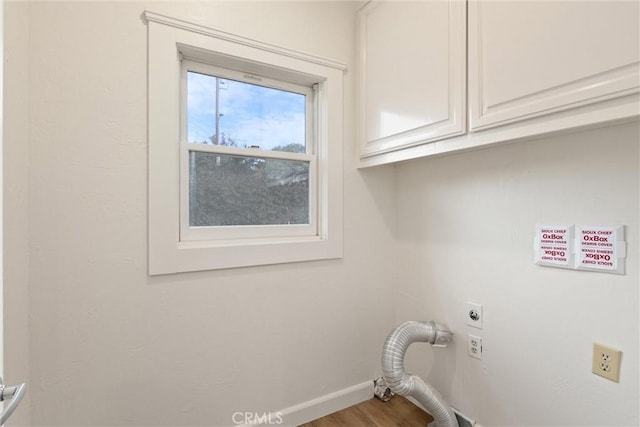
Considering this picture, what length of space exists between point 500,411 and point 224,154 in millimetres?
1711

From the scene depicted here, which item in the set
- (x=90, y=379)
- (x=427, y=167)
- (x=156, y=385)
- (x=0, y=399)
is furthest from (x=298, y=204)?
(x=0, y=399)

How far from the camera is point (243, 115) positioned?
1.54m

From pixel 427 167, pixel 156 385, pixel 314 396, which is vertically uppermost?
pixel 427 167

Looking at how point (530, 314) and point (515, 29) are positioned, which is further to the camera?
point (530, 314)

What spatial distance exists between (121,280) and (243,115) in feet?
3.03

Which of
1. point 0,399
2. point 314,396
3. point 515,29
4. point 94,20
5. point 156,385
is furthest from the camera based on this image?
point 314,396

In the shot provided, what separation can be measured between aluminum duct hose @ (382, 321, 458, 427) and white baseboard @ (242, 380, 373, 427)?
1.36 ft

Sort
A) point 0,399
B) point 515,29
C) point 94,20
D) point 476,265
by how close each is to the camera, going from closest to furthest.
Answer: point 0,399 < point 515,29 < point 94,20 < point 476,265

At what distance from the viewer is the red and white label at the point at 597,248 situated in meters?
1.01

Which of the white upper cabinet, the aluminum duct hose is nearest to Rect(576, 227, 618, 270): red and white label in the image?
the white upper cabinet

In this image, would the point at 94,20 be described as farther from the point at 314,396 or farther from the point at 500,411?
the point at 500,411

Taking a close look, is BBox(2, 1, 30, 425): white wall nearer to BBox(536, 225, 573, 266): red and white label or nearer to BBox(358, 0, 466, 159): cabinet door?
BBox(358, 0, 466, 159): cabinet door

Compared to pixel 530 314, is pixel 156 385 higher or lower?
lower

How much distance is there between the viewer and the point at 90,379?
1157 millimetres
